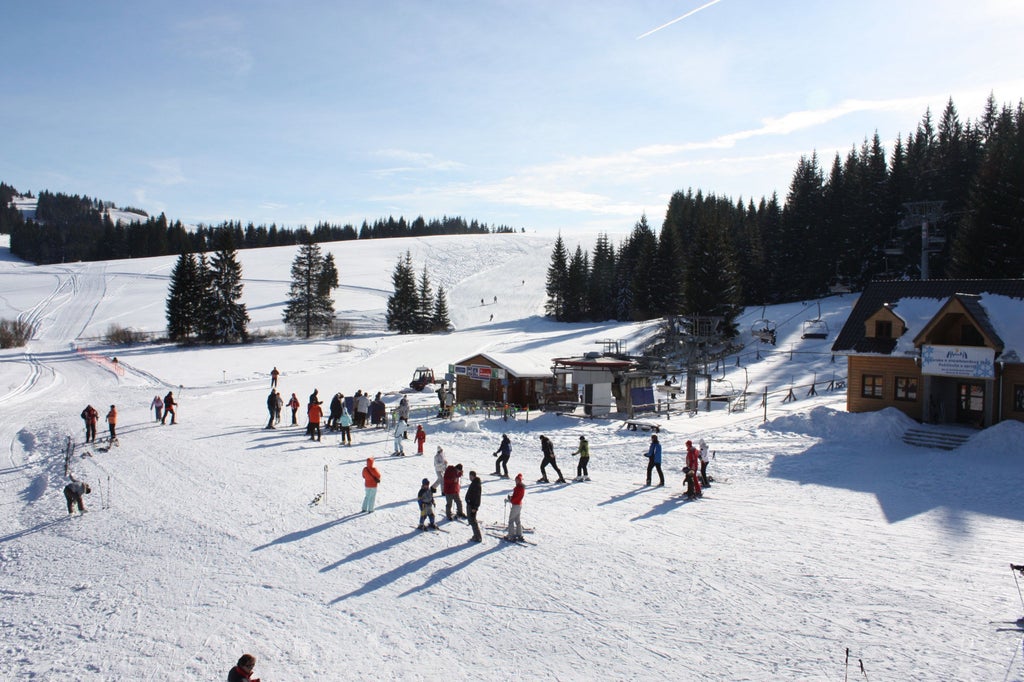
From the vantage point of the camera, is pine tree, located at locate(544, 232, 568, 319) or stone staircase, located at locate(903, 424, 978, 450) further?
pine tree, located at locate(544, 232, 568, 319)

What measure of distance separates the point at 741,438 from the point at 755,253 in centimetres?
5088

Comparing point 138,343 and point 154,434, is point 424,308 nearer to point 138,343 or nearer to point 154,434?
point 138,343

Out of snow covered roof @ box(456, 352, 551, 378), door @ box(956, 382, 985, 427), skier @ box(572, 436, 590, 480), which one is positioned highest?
snow covered roof @ box(456, 352, 551, 378)

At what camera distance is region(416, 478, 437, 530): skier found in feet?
45.7

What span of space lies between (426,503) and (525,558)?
252 centimetres

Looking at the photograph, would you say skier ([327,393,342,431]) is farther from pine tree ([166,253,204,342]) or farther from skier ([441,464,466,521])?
pine tree ([166,253,204,342])

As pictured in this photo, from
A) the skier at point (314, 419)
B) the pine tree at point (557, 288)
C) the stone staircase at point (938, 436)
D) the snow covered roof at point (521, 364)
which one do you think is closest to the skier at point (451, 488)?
the skier at point (314, 419)

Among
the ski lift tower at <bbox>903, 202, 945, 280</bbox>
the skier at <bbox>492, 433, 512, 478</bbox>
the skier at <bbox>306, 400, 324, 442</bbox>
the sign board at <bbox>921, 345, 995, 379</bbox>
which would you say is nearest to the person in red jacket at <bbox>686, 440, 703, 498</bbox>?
the skier at <bbox>492, 433, 512, 478</bbox>

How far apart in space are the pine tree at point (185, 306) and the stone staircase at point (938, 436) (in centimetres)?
5698

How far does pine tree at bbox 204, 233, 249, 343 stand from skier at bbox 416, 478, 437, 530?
5240cm

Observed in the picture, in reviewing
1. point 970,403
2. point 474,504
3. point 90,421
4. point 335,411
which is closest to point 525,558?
point 474,504

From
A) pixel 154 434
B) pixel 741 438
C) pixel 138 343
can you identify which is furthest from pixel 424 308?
pixel 741 438

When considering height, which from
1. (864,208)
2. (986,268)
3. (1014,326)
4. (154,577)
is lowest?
(154,577)

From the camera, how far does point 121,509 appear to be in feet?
53.4
